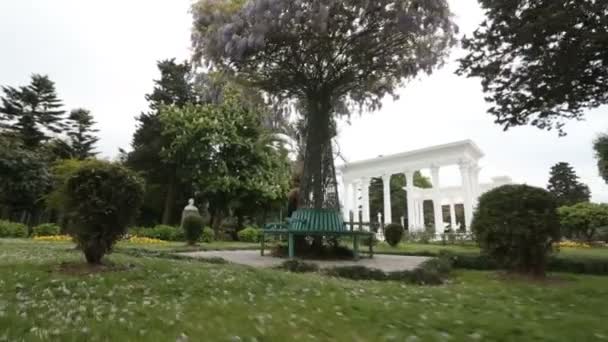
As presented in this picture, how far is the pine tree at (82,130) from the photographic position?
36125 mm

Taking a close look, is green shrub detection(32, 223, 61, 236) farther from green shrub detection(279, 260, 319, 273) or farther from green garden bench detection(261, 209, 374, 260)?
green shrub detection(279, 260, 319, 273)

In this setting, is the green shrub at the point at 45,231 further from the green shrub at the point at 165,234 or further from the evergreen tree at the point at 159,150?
the evergreen tree at the point at 159,150

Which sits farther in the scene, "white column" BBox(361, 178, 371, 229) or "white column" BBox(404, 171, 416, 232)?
"white column" BBox(361, 178, 371, 229)

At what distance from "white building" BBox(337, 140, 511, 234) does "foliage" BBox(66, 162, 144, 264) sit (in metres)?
18.6

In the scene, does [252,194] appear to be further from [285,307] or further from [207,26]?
[285,307]

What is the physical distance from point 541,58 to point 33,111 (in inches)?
1506

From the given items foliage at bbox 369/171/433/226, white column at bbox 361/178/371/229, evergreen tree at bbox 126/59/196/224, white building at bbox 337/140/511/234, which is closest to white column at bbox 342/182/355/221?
white building at bbox 337/140/511/234

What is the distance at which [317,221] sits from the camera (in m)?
10.3

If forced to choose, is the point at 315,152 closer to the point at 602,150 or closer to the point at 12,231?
the point at 12,231

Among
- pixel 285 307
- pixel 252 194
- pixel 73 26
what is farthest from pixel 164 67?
pixel 285 307

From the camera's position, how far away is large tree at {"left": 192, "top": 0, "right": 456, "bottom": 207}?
10.3 m

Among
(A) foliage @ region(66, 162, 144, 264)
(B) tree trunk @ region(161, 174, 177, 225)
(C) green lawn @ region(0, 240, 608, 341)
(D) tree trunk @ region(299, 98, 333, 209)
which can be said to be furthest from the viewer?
(B) tree trunk @ region(161, 174, 177, 225)

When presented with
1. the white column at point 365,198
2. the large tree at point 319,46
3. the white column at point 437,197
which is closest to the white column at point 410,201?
the white column at point 437,197

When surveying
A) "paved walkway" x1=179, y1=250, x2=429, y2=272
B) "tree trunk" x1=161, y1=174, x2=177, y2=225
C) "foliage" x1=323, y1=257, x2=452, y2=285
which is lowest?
"foliage" x1=323, y1=257, x2=452, y2=285
